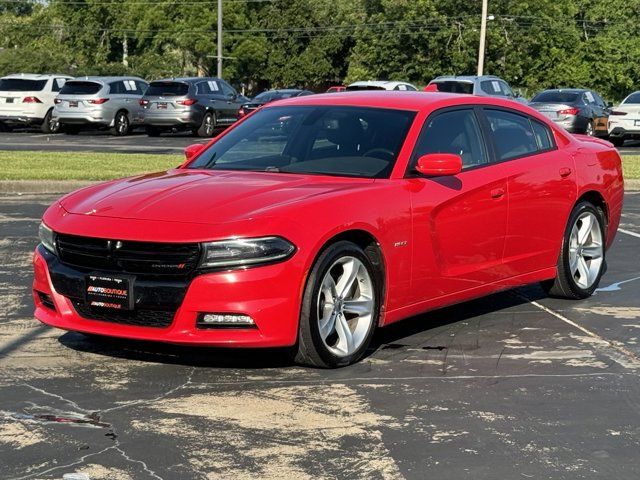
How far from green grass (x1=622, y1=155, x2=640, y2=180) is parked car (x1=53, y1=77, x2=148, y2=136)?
1600cm

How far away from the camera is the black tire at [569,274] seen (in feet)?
29.5

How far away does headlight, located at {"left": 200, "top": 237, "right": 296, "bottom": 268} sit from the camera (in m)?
6.47

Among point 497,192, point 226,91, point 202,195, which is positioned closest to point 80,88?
point 226,91

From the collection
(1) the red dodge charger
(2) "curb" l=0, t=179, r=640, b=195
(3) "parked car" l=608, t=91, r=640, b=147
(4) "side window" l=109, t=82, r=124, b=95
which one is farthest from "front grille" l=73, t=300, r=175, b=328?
(4) "side window" l=109, t=82, r=124, b=95

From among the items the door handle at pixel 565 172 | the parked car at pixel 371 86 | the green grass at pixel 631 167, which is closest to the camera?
the door handle at pixel 565 172

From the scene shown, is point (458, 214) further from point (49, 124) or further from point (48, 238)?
point (49, 124)

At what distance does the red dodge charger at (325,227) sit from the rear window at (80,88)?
28.0m

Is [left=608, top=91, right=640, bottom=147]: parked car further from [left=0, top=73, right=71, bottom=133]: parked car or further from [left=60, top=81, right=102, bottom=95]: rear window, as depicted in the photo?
[left=0, top=73, right=71, bottom=133]: parked car

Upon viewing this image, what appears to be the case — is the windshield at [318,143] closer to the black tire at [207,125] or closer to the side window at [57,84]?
the black tire at [207,125]

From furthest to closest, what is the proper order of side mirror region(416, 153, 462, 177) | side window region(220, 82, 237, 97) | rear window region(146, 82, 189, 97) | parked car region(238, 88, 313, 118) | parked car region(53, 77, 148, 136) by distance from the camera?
parked car region(238, 88, 313, 118), side window region(220, 82, 237, 97), rear window region(146, 82, 189, 97), parked car region(53, 77, 148, 136), side mirror region(416, 153, 462, 177)

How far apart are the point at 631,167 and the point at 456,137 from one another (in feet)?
50.1

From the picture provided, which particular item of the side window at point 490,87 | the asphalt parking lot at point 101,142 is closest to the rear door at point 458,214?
the asphalt parking lot at point 101,142

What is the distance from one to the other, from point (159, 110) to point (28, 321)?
28.0 meters

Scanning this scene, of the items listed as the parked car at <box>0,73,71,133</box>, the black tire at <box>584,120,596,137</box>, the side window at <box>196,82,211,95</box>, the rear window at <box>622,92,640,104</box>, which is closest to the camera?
the rear window at <box>622,92,640,104</box>
